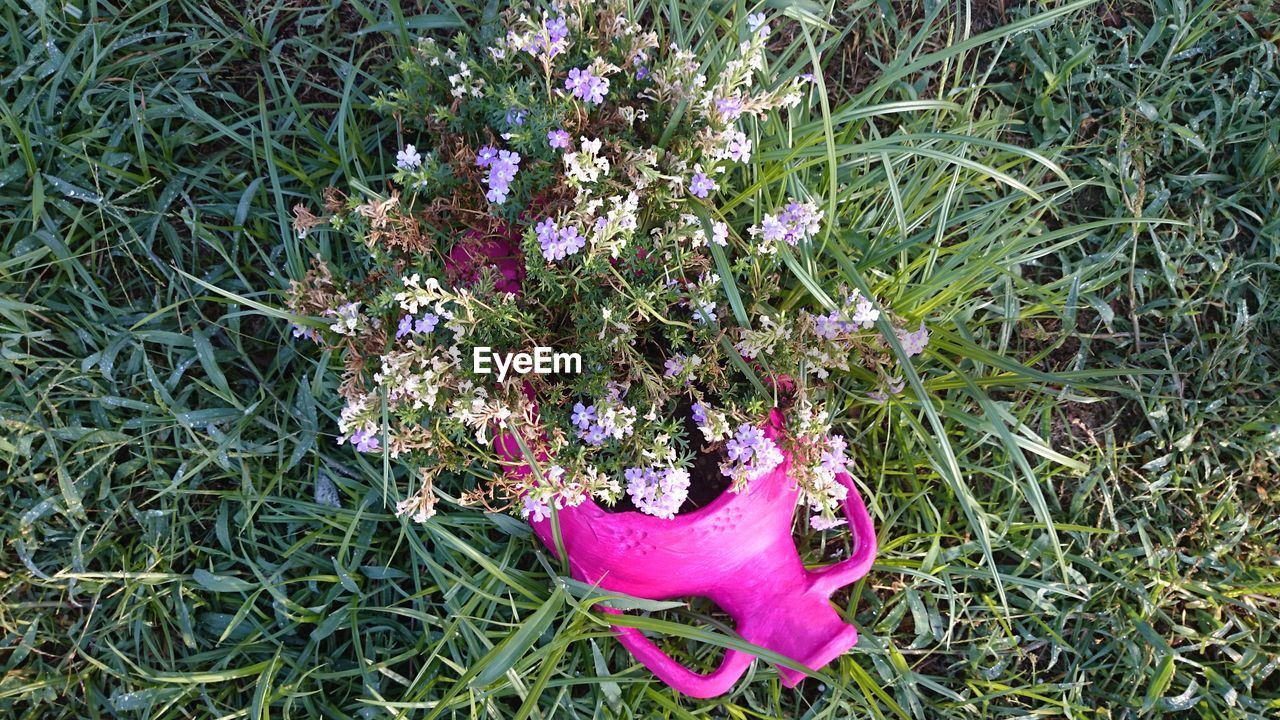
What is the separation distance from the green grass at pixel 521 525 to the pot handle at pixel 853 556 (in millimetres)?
239

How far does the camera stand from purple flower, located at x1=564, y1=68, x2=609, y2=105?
52.3 inches

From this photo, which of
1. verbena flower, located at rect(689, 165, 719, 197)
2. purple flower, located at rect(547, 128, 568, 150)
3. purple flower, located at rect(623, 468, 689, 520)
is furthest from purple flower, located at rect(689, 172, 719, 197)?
purple flower, located at rect(623, 468, 689, 520)

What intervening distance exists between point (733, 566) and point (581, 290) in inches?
22.5

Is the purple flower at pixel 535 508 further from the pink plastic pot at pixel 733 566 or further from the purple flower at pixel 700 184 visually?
the purple flower at pixel 700 184

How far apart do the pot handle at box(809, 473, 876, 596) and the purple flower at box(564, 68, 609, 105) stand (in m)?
0.84

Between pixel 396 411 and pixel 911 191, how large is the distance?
4.00ft

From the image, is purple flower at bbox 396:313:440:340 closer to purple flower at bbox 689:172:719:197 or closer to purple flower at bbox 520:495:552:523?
purple flower at bbox 520:495:552:523

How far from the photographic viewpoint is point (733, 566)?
152cm

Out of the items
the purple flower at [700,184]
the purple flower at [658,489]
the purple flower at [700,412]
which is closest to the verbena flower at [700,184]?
the purple flower at [700,184]

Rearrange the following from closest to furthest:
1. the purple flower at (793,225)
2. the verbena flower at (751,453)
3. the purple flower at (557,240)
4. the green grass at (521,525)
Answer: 1. the purple flower at (557,240)
2. the verbena flower at (751,453)
3. the purple flower at (793,225)
4. the green grass at (521,525)

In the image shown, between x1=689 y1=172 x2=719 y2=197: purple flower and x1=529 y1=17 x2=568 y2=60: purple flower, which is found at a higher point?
x1=529 y1=17 x2=568 y2=60: purple flower

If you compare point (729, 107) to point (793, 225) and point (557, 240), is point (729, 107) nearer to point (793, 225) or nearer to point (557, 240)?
point (793, 225)

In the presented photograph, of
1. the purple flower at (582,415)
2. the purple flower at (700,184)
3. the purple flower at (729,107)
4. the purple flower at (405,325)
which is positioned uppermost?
the purple flower at (729,107)

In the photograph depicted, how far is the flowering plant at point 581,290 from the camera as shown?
1.34 metres
